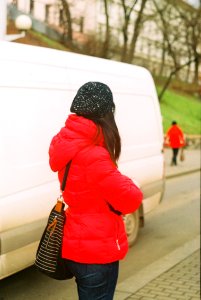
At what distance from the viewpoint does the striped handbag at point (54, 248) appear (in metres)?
3.09

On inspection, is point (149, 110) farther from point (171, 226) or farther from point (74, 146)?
point (74, 146)

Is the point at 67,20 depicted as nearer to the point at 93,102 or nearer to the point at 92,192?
the point at 93,102

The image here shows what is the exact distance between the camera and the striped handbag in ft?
10.1

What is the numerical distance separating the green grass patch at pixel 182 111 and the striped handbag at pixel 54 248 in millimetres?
30574

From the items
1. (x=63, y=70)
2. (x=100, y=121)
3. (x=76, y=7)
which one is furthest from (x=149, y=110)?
(x=76, y=7)

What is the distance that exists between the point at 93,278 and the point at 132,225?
445 cm

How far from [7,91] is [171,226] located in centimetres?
538

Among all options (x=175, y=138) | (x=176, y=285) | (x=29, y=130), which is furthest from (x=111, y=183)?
(x=175, y=138)

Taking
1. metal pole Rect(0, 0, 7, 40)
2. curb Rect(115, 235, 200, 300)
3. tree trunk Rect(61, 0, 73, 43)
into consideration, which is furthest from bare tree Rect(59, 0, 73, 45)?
curb Rect(115, 235, 200, 300)

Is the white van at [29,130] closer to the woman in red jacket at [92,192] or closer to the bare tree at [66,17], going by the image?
the woman in red jacket at [92,192]

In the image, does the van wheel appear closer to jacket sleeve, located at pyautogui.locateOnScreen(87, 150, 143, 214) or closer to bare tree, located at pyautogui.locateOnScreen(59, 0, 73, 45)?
jacket sleeve, located at pyautogui.locateOnScreen(87, 150, 143, 214)

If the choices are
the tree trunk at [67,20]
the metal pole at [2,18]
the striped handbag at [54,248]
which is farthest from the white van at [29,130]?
the tree trunk at [67,20]

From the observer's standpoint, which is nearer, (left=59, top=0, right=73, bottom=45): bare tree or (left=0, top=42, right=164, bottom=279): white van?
→ (left=0, top=42, right=164, bottom=279): white van

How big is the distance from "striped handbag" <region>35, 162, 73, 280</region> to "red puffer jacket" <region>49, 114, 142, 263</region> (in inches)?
1.5
